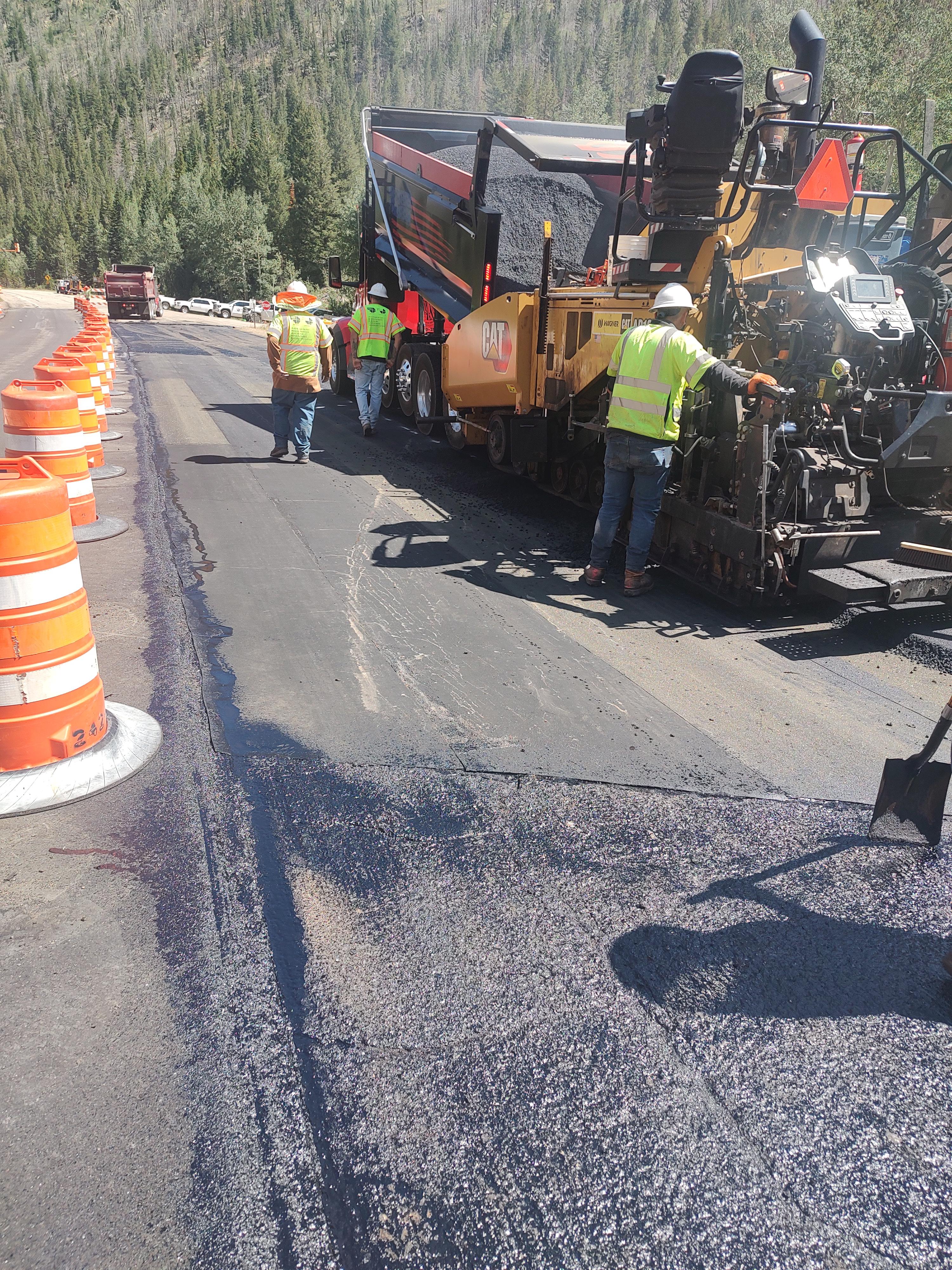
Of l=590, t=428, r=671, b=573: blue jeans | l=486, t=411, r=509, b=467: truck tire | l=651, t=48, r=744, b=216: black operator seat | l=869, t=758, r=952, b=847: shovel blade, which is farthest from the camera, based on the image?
l=486, t=411, r=509, b=467: truck tire

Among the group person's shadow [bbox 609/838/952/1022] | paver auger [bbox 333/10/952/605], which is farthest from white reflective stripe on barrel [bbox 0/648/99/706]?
paver auger [bbox 333/10/952/605]

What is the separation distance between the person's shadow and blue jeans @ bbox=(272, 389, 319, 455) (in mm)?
7993

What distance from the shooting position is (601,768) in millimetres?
3885

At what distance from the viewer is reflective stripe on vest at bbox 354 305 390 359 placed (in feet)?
38.4

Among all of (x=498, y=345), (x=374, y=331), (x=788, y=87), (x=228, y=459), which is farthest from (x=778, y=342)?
(x=374, y=331)

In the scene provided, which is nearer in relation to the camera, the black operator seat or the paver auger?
the paver auger

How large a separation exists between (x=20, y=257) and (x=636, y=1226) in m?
118

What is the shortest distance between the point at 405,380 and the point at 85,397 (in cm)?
494

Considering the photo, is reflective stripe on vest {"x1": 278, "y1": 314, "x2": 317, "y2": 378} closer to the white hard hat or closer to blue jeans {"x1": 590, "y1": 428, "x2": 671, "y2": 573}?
blue jeans {"x1": 590, "y1": 428, "x2": 671, "y2": 573}

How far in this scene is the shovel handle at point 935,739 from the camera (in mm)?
3150

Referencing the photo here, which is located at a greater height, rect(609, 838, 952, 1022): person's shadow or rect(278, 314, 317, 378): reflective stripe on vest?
A: rect(278, 314, 317, 378): reflective stripe on vest

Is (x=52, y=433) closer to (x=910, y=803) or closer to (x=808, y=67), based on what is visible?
(x=910, y=803)

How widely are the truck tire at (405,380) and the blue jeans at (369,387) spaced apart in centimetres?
73

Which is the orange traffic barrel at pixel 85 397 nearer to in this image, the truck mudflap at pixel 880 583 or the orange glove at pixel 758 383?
the orange glove at pixel 758 383
